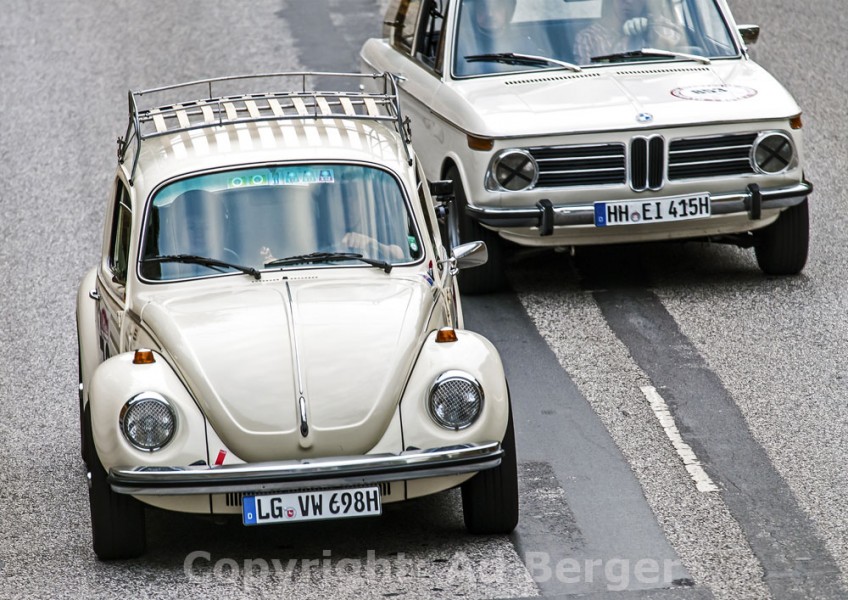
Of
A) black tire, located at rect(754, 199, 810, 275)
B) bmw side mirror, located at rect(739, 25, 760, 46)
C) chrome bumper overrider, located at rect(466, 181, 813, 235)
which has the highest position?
bmw side mirror, located at rect(739, 25, 760, 46)

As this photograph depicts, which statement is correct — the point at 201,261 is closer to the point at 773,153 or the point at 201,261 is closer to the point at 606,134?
the point at 606,134

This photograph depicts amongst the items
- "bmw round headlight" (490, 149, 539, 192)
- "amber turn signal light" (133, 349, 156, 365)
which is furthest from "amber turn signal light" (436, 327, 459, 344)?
"bmw round headlight" (490, 149, 539, 192)

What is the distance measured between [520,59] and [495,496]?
5141mm

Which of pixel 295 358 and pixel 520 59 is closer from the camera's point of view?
pixel 295 358

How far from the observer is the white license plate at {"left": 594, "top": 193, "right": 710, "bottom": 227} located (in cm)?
1013

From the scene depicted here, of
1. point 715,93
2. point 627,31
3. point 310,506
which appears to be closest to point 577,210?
point 715,93

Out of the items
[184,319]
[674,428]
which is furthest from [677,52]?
[184,319]

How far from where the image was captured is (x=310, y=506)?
626 cm

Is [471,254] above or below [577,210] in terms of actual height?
above

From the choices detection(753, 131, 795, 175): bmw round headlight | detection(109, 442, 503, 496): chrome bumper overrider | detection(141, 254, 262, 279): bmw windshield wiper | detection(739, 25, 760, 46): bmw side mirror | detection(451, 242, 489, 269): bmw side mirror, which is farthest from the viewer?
detection(739, 25, 760, 46): bmw side mirror

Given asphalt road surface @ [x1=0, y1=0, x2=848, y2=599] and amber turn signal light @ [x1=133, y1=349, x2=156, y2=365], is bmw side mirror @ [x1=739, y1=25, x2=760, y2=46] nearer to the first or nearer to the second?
asphalt road surface @ [x1=0, y1=0, x2=848, y2=599]

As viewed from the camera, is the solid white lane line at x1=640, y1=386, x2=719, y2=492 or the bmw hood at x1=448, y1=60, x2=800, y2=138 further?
the bmw hood at x1=448, y1=60, x2=800, y2=138

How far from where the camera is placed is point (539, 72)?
11.0 metres

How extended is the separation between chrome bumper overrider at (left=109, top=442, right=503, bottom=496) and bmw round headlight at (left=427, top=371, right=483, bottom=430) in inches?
7.0
